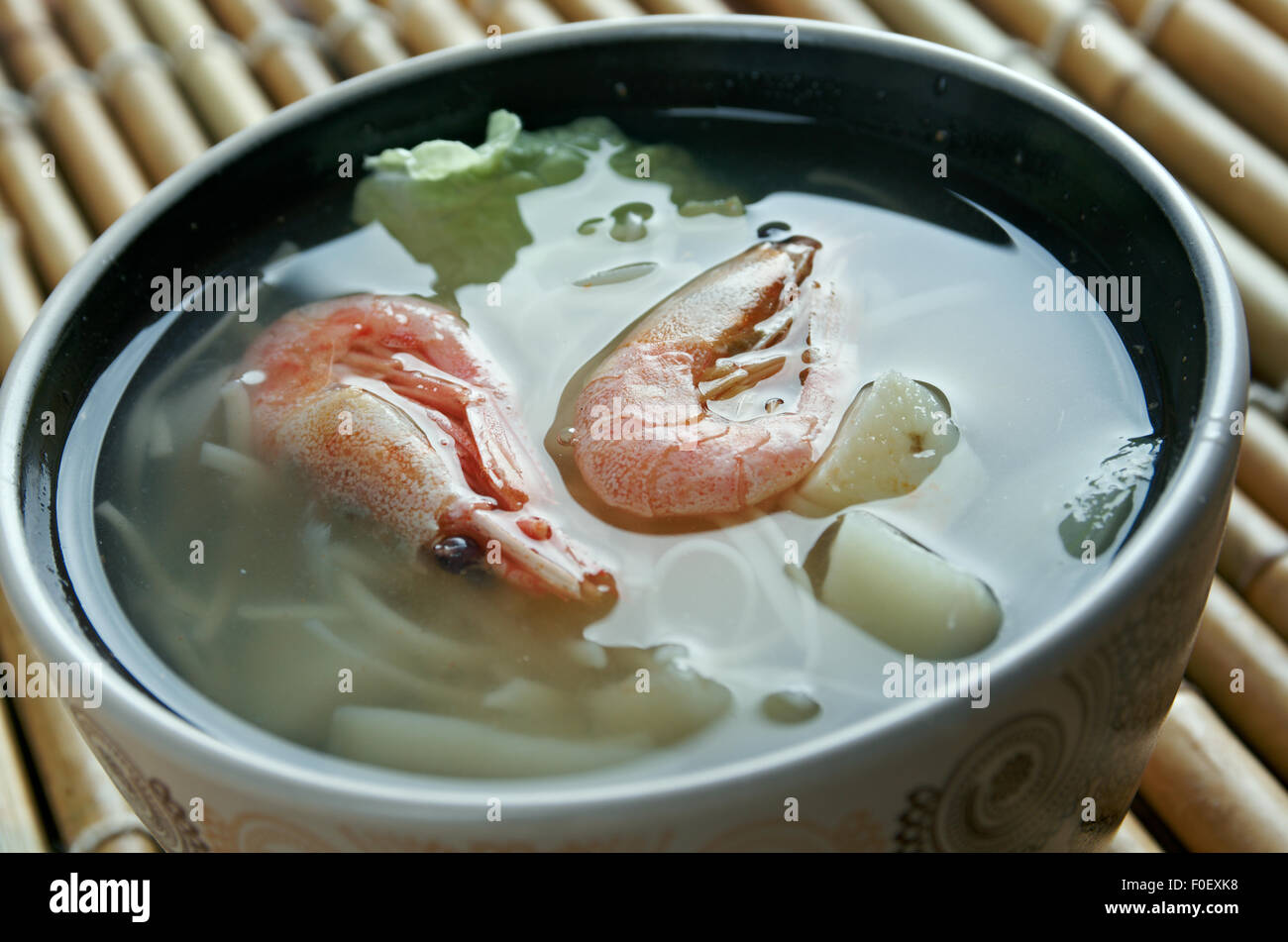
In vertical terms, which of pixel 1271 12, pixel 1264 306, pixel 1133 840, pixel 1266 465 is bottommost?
pixel 1133 840

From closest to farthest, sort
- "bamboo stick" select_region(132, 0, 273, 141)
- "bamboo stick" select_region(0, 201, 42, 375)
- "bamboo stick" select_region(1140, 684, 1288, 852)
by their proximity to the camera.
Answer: "bamboo stick" select_region(1140, 684, 1288, 852) → "bamboo stick" select_region(0, 201, 42, 375) → "bamboo stick" select_region(132, 0, 273, 141)

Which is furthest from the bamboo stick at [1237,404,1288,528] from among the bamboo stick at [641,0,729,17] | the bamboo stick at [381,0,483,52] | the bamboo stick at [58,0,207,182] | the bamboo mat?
the bamboo stick at [58,0,207,182]

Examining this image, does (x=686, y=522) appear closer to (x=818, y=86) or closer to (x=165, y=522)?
(x=165, y=522)

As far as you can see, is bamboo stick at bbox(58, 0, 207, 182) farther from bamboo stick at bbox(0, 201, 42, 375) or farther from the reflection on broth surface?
the reflection on broth surface

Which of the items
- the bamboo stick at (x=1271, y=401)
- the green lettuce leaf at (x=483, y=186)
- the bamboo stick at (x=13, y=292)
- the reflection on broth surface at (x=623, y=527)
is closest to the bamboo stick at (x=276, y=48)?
the bamboo stick at (x=13, y=292)

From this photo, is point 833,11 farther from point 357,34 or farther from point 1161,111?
point 357,34

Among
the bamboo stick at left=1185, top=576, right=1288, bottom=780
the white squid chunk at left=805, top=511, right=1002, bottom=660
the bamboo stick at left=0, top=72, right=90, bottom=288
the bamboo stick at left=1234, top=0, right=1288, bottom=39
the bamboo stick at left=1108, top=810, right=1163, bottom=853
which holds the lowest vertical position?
the bamboo stick at left=1108, top=810, right=1163, bottom=853

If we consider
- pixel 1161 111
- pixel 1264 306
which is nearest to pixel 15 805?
pixel 1264 306
